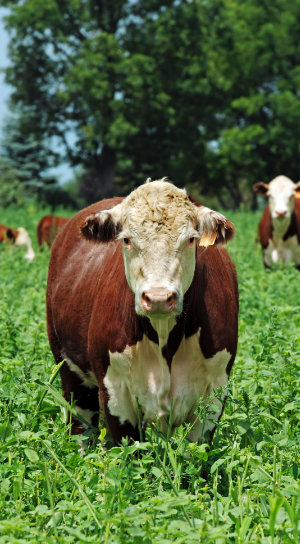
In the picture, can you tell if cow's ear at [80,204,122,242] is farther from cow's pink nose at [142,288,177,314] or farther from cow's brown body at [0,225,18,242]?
cow's brown body at [0,225,18,242]

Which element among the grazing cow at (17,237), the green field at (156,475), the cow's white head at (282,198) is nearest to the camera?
the green field at (156,475)

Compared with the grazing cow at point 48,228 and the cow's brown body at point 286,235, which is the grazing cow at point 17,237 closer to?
the grazing cow at point 48,228

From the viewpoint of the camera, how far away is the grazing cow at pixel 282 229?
12.7m

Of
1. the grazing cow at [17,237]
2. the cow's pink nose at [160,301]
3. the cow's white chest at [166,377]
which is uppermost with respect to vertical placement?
the grazing cow at [17,237]

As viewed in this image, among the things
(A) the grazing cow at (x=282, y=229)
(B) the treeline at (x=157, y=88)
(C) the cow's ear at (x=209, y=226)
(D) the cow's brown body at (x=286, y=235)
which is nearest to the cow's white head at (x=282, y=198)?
(A) the grazing cow at (x=282, y=229)

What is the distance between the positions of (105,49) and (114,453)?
118 feet

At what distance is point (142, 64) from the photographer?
36719 mm

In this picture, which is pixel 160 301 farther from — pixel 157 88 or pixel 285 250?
pixel 157 88

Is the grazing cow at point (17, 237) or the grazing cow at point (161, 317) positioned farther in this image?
the grazing cow at point (17, 237)

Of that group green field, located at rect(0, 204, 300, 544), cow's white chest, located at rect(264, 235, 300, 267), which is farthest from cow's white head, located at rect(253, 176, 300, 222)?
green field, located at rect(0, 204, 300, 544)

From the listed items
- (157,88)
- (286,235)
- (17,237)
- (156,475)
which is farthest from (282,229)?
(157,88)

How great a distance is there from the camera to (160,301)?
10.2 feet

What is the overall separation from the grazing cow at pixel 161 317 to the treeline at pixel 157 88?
33.5 meters

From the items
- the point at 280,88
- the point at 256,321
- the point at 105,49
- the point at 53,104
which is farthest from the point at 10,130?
the point at 256,321
